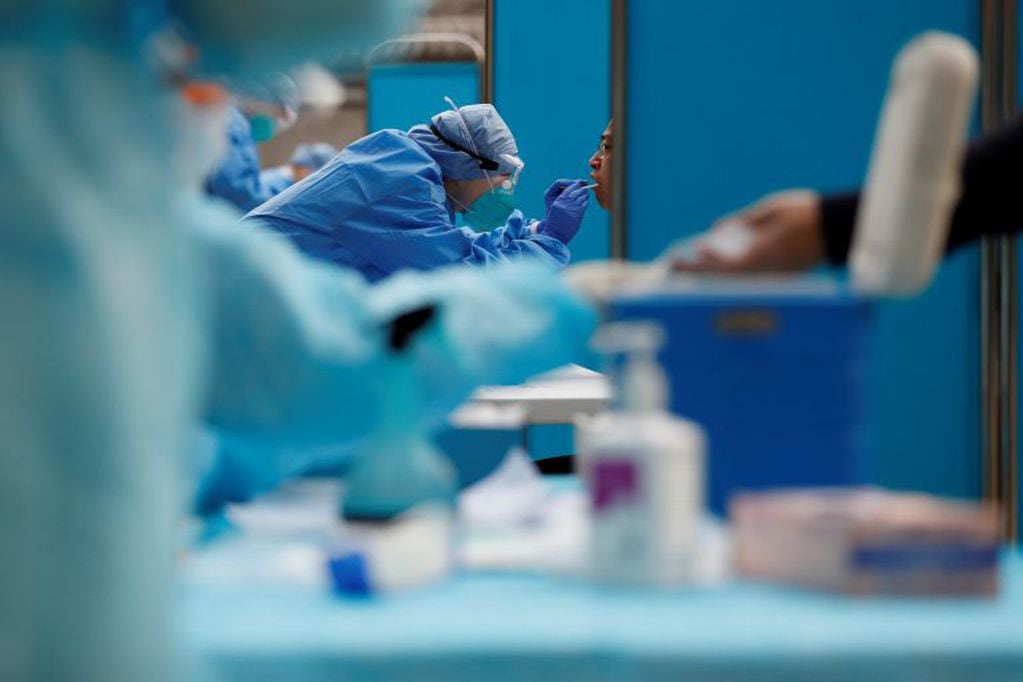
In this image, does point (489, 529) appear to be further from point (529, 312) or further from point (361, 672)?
point (361, 672)

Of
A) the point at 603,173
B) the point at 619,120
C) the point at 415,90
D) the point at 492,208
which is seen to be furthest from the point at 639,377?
the point at 415,90

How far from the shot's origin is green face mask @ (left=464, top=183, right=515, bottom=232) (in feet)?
12.2

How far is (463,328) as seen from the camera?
3.78 ft

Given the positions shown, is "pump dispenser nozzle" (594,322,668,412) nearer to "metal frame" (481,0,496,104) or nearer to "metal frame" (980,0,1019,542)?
"metal frame" (980,0,1019,542)

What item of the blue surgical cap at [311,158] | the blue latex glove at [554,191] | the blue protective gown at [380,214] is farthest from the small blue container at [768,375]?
the blue surgical cap at [311,158]

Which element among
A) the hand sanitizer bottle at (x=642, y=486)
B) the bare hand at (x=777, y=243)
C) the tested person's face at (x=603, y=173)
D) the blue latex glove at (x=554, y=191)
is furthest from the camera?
the blue latex glove at (x=554, y=191)

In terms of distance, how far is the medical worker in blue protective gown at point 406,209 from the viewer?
3.29 metres

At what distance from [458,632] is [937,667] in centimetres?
30

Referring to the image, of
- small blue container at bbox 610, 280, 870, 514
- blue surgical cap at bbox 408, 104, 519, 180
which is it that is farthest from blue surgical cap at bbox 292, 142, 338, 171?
small blue container at bbox 610, 280, 870, 514

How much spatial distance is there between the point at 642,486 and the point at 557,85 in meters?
3.10

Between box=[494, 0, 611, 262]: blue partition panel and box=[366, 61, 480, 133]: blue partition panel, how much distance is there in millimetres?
743

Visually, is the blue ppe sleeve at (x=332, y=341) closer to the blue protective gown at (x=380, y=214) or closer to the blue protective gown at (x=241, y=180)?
the blue protective gown at (x=380, y=214)

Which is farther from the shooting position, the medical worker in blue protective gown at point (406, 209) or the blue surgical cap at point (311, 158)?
the blue surgical cap at point (311, 158)

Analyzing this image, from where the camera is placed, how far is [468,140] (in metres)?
3.48
